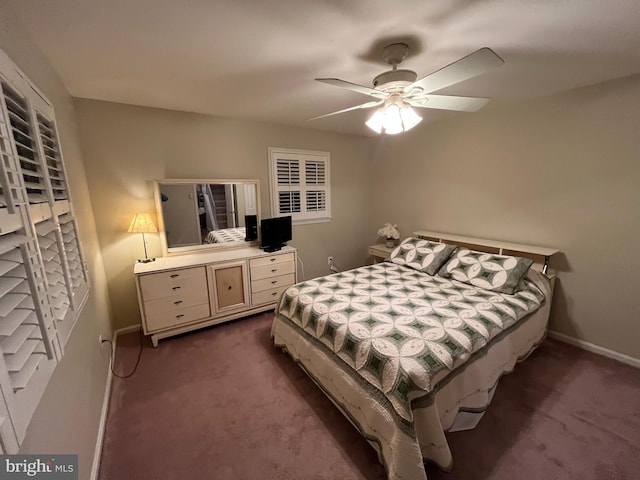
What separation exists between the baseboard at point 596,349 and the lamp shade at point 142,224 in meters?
4.00

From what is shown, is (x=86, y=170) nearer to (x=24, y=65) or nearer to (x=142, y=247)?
(x=142, y=247)

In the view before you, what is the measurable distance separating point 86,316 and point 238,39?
186cm

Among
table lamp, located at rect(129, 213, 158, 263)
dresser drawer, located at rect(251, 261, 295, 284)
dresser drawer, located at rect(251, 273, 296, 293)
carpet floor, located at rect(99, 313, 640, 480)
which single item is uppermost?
table lamp, located at rect(129, 213, 158, 263)

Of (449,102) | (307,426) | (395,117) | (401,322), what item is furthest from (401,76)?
(307,426)

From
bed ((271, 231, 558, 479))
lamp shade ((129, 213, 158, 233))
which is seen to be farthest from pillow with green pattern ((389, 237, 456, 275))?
lamp shade ((129, 213, 158, 233))

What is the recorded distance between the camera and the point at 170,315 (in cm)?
249

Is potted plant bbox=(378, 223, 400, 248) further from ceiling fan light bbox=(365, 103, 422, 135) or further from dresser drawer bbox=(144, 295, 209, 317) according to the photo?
dresser drawer bbox=(144, 295, 209, 317)

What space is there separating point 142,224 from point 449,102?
8.95 feet

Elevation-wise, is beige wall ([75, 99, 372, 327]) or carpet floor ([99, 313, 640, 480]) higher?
beige wall ([75, 99, 372, 327])

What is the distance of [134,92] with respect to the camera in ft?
7.06

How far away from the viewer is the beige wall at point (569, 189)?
6.89ft

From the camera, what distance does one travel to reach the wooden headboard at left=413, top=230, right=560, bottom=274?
244 centimetres

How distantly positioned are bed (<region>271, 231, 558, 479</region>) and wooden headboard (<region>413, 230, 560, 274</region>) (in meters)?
0.01

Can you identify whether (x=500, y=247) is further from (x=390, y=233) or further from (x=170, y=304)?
(x=170, y=304)
